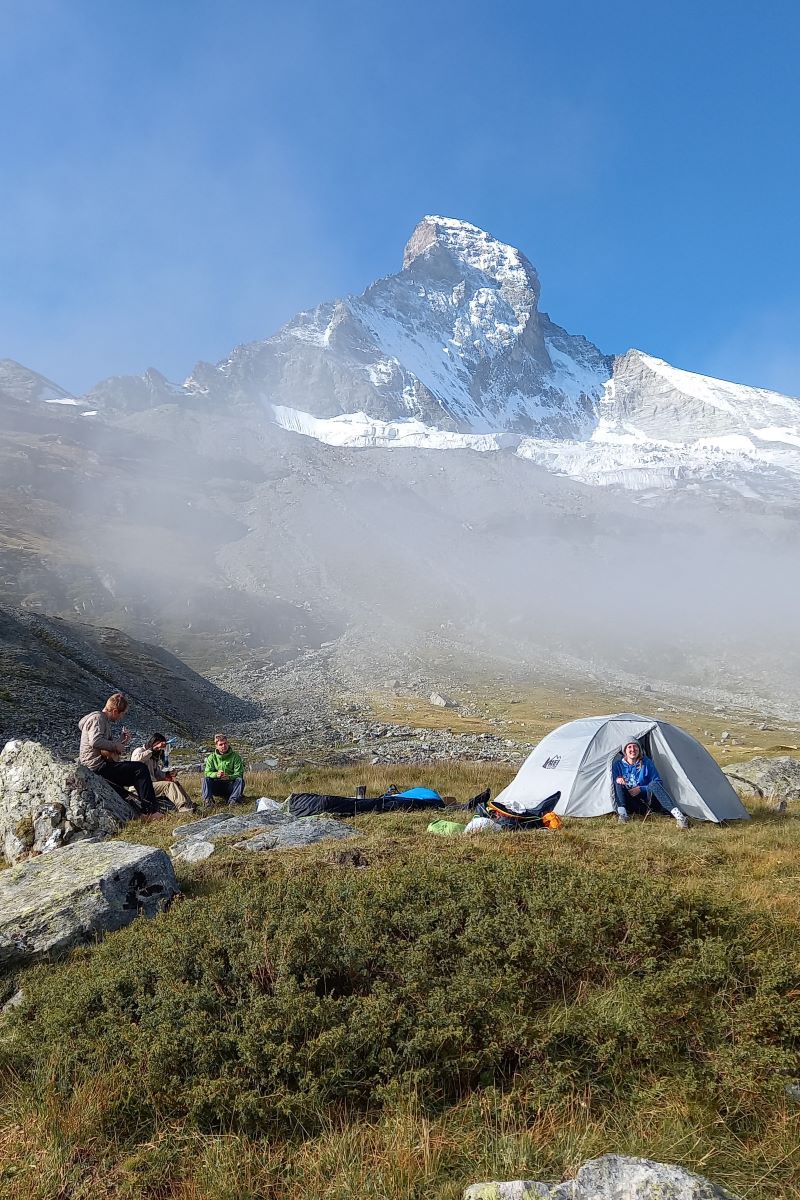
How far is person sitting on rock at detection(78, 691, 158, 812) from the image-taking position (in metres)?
13.9

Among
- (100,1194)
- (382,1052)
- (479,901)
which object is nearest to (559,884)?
(479,901)

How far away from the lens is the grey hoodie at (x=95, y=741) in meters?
13.9

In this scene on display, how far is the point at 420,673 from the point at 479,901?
9597 cm

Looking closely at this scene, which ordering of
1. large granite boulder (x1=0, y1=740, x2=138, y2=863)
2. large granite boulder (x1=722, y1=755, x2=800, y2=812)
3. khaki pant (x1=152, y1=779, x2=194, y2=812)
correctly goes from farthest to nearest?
1. large granite boulder (x1=722, y1=755, x2=800, y2=812)
2. khaki pant (x1=152, y1=779, x2=194, y2=812)
3. large granite boulder (x1=0, y1=740, x2=138, y2=863)

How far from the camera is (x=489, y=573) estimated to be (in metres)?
190

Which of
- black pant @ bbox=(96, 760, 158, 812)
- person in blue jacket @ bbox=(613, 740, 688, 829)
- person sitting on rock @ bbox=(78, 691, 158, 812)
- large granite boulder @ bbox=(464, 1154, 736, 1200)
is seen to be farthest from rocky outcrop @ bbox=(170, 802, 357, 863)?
large granite boulder @ bbox=(464, 1154, 736, 1200)

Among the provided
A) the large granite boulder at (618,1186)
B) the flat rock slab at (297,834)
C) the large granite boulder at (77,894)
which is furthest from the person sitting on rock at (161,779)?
the large granite boulder at (618,1186)

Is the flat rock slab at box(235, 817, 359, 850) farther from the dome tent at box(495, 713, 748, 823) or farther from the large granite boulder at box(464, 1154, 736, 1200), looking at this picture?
the large granite boulder at box(464, 1154, 736, 1200)

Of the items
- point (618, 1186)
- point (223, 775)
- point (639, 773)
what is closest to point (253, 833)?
point (223, 775)

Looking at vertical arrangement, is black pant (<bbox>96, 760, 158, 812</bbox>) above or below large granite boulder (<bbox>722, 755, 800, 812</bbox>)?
below

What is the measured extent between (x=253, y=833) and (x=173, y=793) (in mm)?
4581

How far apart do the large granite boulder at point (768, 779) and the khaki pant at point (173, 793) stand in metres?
16.6

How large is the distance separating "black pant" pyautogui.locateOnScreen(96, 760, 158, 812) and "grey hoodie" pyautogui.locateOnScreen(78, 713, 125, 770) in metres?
0.59

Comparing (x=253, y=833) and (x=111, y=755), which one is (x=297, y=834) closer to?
(x=253, y=833)
